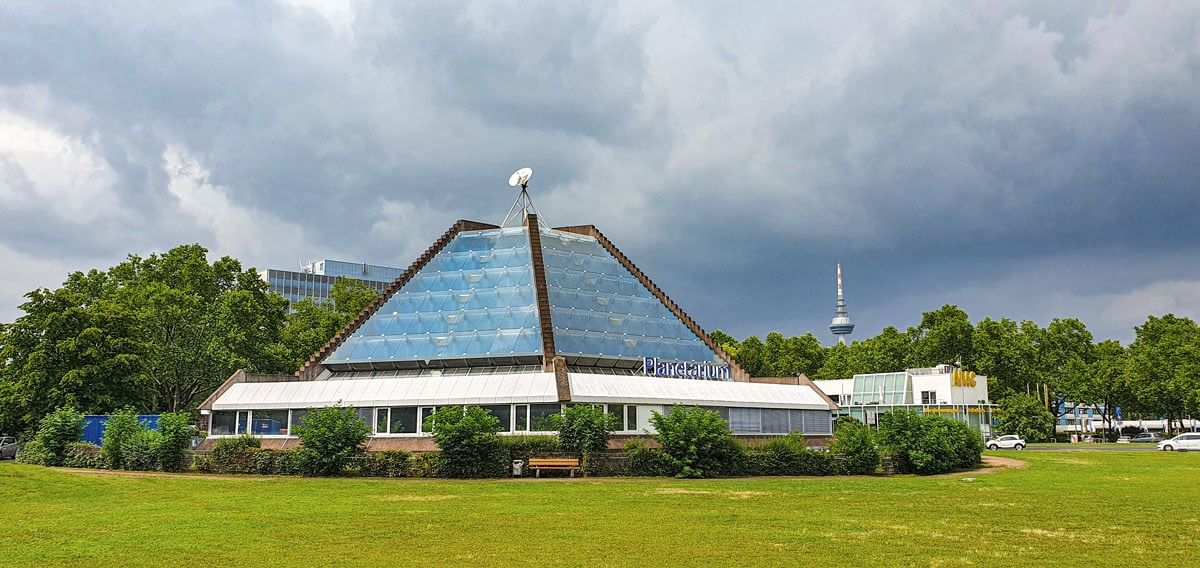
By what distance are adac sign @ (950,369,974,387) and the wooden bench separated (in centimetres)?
6538

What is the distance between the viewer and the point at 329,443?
42.8 metres

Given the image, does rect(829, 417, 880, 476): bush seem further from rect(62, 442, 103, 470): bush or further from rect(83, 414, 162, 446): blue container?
rect(83, 414, 162, 446): blue container

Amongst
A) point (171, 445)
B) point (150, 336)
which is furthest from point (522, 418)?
point (150, 336)

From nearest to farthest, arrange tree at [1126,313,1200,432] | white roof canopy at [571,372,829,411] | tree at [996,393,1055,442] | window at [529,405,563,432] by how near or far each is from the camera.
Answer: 1. window at [529,405,563,432]
2. white roof canopy at [571,372,829,411]
3. tree at [1126,313,1200,432]
4. tree at [996,393,1055,442]

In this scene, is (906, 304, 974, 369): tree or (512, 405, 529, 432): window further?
(906, 304, 974, 369): tree

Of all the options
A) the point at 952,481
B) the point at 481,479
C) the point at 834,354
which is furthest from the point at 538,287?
the point at 834,354

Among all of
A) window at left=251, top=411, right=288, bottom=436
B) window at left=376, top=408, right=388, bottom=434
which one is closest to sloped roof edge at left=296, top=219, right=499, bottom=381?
window at left=251, top=411, right=288, bottom=436

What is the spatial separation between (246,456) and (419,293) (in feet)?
64.3

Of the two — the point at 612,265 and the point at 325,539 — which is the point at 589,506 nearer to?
the point at 325,539

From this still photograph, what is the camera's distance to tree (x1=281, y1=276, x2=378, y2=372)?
84.1m

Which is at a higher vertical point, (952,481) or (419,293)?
(419,293)

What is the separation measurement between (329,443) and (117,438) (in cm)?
1465

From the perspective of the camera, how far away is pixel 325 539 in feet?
70.7

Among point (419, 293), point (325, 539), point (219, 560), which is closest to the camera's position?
point (219, 560)
